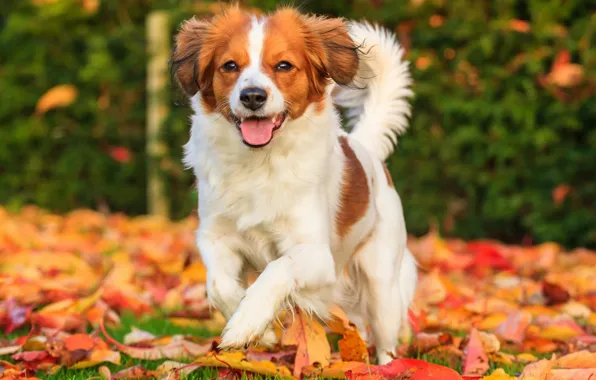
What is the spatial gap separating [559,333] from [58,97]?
5.93 meters

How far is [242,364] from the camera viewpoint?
8.54ft

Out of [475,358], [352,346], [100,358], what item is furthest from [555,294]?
[100,358]

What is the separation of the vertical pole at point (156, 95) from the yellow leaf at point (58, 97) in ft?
2.60

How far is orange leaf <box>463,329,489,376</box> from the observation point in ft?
9.27

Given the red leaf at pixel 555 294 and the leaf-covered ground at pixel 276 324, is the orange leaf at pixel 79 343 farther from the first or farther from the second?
the red leaf at pixel 555 294

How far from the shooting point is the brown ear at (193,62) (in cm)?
319

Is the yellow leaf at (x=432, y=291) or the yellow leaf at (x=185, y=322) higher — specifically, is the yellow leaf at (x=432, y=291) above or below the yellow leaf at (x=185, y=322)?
above

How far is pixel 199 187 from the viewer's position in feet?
10.5

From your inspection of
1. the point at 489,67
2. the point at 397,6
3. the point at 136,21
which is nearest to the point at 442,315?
the point at 489,67

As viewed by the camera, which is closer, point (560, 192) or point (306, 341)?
point (306, 341)

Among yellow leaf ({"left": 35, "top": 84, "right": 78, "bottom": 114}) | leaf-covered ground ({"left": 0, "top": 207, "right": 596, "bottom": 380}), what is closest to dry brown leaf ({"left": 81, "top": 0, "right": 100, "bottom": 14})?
→ yellow leaf ({"left": 35, "top": 84, "right": 78, "bottom": 114})

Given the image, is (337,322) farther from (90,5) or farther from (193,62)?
(90,5)

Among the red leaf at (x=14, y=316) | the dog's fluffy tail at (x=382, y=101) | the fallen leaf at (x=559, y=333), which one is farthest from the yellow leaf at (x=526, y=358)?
the red leaf at (x=14, y=316)

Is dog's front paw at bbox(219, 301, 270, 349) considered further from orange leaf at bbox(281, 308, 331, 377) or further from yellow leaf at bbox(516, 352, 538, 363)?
yellow leaf at bbox(516, 352, 538, 363)
